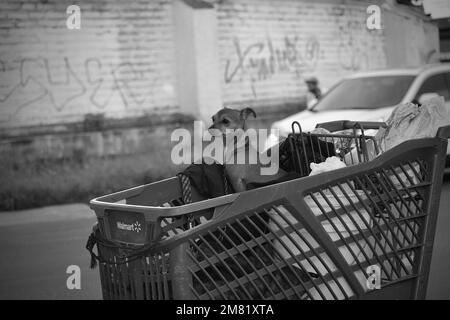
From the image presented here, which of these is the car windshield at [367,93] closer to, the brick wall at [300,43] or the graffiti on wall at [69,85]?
the graffiti on wall at [69,85]

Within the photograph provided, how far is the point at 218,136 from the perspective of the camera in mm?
4453

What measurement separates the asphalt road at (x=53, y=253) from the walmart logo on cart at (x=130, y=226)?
2597mm

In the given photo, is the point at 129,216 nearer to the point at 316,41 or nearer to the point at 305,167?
the point at 305,167

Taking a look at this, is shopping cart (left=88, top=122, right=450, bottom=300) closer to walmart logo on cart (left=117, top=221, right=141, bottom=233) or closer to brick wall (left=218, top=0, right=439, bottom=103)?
walmart logo on cart (left=117, top=221, right=141, bottom=233)

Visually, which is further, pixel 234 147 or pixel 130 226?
pixel 234 147

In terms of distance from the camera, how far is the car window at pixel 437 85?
11424 millimetres

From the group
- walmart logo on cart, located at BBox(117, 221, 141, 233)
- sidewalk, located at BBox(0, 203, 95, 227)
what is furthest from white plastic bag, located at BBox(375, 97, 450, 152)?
sidewalk, located at BBox(0, 203, 95, 227)

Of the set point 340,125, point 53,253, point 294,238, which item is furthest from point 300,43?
point 294,238

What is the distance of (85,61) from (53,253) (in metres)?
6.85

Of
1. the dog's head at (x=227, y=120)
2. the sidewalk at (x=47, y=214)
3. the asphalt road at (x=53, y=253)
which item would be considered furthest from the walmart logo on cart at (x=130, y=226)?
the sidewalk at (x=47, y=214)

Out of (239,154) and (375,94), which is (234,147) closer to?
(239,154)

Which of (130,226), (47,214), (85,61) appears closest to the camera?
(130,226)

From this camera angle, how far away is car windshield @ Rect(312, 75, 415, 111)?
11.4m

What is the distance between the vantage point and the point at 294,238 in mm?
3816
